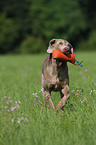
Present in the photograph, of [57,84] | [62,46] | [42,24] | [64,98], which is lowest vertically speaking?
[64,98]

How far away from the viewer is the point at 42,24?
167ft

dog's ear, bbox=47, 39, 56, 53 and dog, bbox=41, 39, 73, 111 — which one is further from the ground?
dog's ear, bbox=47, 39, 56, 53

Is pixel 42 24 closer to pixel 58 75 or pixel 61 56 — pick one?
pixel 58 75

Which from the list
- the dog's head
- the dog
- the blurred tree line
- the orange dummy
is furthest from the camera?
the blurred tree line

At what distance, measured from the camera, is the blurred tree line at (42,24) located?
4756 centimetres

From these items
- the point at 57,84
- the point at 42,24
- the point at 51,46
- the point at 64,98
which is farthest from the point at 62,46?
the point at 42,24

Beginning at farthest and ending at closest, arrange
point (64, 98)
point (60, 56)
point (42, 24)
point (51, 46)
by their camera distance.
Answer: point (42, 24) < point (51, 46) < point (64, 98) < point (60, 56)

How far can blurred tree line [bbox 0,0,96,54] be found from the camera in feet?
156

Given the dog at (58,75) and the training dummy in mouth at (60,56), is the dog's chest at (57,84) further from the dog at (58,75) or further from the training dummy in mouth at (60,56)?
the training dummy in mouth at (60,56)

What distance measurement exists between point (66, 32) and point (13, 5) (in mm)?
13412

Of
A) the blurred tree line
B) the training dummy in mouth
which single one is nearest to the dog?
the training dummy in mouth

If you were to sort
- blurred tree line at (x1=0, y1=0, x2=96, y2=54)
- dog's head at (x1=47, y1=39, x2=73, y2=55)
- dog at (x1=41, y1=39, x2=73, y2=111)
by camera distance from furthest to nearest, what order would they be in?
blurred tree line at (x1=0, y1=0, x2=96, y2=54), dog at (x1=41, y1=39, x2=73, y2=111), dog's head at (x1=47, y1=39, x2=73, y2=55)

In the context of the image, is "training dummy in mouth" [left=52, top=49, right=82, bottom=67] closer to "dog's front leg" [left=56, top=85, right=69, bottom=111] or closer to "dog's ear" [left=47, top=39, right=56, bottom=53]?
"dog's ear" [left=47, top=39, right=56, bottom=53]

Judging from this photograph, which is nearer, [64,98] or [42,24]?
[64,98]
